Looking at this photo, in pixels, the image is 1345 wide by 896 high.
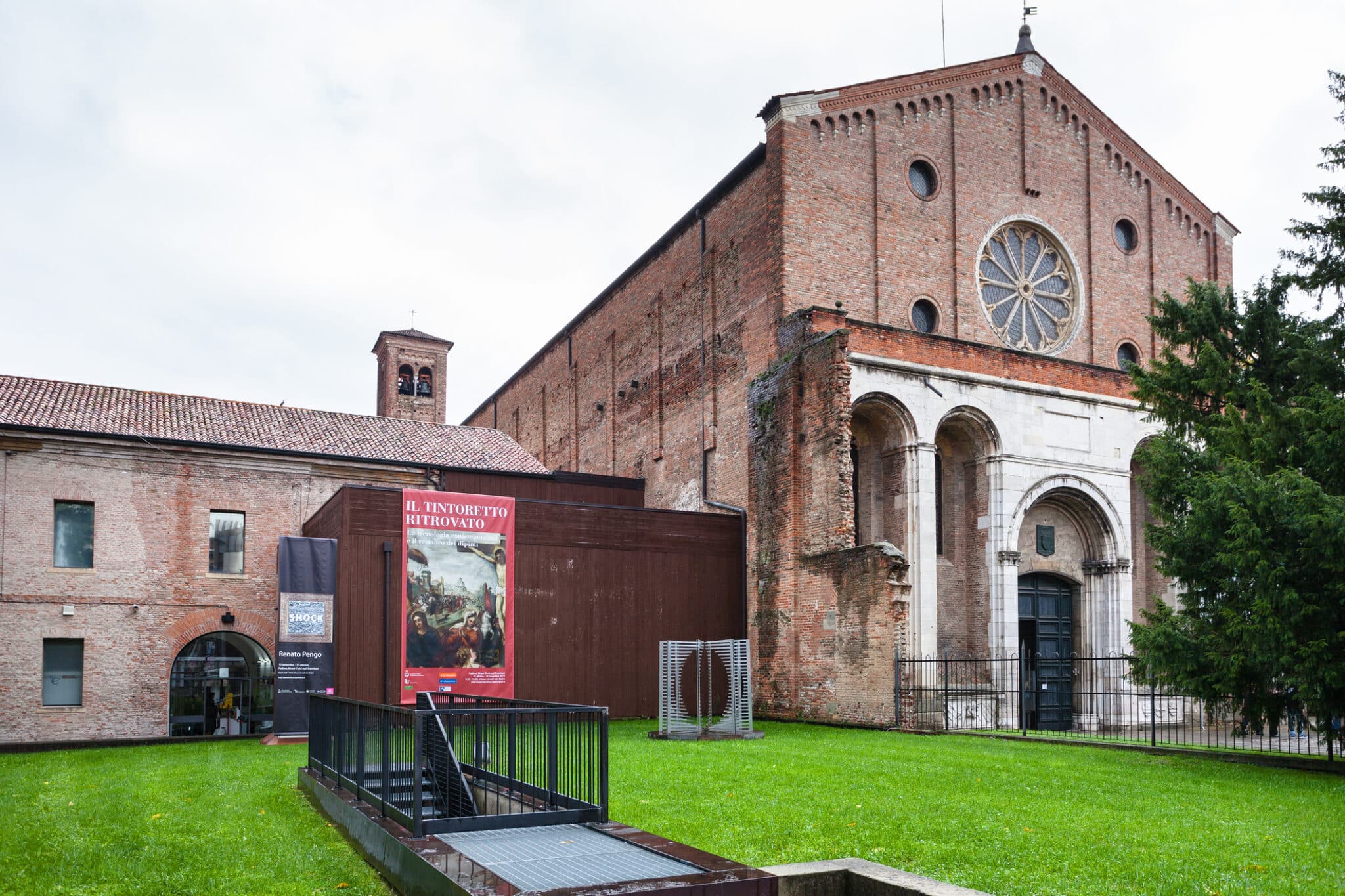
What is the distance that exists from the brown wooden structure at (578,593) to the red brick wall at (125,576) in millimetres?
1945

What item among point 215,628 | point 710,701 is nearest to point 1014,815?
point 710,701

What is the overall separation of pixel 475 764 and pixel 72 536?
18.0m

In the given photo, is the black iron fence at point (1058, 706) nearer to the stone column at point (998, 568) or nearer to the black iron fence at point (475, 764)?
the stone column at point (998, 568)

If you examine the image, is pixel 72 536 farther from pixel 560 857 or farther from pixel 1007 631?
pixel 560 857

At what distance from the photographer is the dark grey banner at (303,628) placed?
20750 millimetres

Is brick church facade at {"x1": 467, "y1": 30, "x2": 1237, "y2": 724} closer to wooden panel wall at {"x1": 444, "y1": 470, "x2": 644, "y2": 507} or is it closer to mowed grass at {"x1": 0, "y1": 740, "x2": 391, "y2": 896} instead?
wooden panel wall at {"x1": 444, "y1": 470, "x2": 644, "y2": 507}

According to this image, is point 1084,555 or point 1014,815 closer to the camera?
point 1014,815

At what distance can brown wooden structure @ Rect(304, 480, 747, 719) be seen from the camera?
21297 millimetres

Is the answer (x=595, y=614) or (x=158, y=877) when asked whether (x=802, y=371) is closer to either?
(x=595, y=614)

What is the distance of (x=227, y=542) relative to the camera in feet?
80.2

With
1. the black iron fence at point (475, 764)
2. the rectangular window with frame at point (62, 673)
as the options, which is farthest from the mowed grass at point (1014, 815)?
the rectangular window with frame at point (62, 673)

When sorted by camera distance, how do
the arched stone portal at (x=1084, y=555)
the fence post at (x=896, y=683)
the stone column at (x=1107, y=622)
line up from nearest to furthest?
the fence post at (x=896, y=683), the stone column at (x=1107, y=622), the arched stone portal at (x=1084, y=555)

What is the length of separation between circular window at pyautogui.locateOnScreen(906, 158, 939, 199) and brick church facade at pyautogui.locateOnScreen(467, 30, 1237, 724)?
0.24ft

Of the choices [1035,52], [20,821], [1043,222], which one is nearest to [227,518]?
[20,821]
